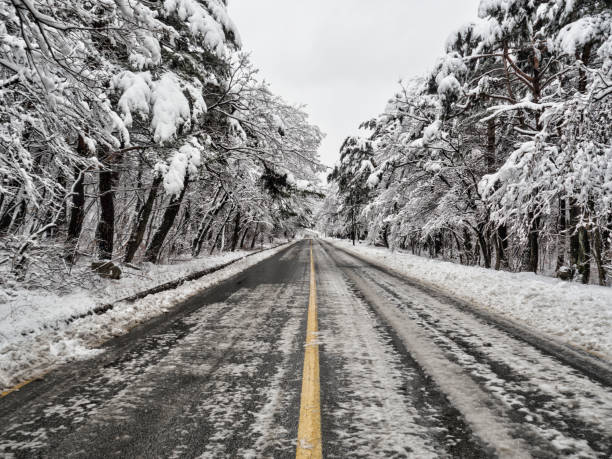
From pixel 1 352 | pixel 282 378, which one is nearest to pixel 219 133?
pixel 1 352

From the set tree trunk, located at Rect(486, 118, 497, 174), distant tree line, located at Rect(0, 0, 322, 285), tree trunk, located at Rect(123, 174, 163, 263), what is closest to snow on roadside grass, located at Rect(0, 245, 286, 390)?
distant tree line, located at Rect(0, 0, 322, 285)

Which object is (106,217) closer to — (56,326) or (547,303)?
(56,326)

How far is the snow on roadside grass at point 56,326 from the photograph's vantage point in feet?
13.4

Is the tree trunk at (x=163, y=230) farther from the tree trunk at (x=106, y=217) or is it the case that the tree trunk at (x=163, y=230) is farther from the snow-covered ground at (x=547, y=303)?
the snow-covered ground at (x=547, y=303)

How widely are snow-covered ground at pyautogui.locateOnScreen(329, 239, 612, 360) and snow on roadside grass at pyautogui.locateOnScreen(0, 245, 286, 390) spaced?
6.86 meters

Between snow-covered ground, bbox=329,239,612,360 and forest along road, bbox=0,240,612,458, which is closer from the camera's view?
forest along road, bbox=0,240,612,458

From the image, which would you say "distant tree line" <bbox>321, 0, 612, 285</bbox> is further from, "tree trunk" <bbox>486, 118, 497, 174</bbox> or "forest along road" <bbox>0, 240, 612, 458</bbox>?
"forest along road" <bbox>0, 240, 612, 458</bbox>

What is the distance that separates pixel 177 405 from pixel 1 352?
2.80 metres

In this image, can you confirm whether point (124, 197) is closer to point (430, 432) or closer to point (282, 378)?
point (282, 378)

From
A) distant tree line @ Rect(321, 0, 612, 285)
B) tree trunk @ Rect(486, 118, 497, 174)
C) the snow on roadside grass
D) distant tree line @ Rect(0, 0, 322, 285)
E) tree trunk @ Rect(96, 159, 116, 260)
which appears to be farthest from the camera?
tree trunk @ Rect(486, 118, 497, 174)

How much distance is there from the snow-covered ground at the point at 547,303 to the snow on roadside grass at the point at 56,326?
686 cm

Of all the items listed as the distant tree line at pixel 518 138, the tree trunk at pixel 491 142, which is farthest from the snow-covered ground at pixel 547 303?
the tree trunk at pixel 491 142

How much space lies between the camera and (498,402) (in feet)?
10.3

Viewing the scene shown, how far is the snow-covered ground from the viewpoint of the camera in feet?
17.2
